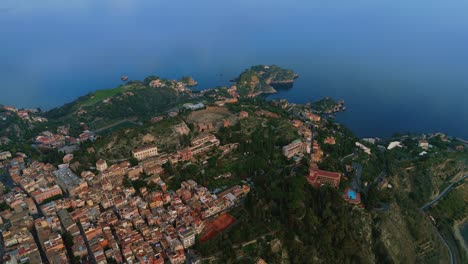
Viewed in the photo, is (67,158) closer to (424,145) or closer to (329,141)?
(329,141)

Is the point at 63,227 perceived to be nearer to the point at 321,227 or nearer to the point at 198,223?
the point at 198,223

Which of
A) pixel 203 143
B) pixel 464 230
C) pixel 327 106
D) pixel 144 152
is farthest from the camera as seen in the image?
pixel 327 106

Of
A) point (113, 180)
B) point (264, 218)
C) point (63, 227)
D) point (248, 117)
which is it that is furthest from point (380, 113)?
point (63, 227)

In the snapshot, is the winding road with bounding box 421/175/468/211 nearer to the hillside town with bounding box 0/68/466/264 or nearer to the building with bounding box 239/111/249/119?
the hillside town with bounding box 0/68/466/264

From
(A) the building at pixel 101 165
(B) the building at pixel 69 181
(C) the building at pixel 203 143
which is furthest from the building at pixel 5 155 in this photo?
(C) the building at pixel 203 143

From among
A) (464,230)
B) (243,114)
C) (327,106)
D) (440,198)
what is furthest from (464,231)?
(327,106)

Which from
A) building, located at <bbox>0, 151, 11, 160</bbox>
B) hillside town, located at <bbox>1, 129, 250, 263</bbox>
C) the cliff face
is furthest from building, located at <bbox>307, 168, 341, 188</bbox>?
the cliff face
